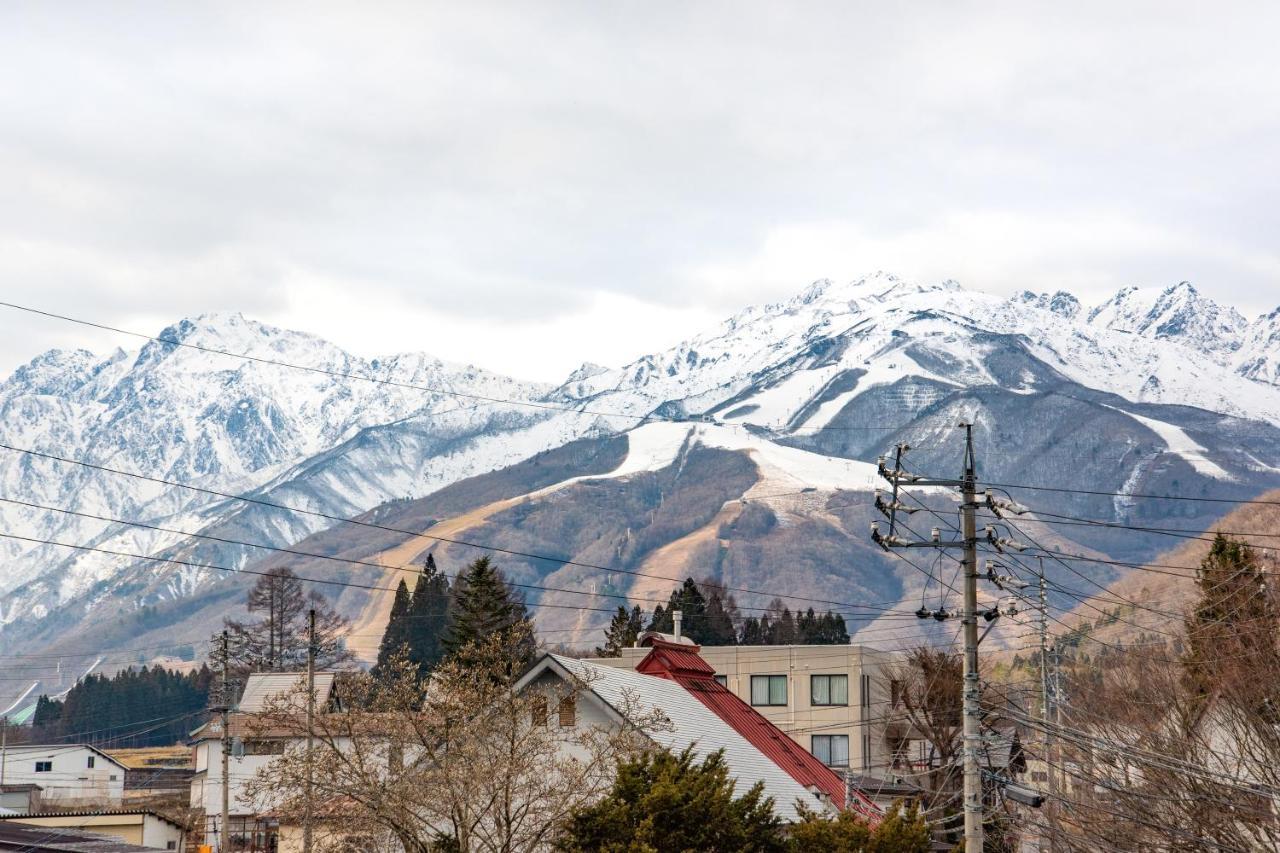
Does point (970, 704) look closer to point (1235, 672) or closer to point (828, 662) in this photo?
point (1235, 672)

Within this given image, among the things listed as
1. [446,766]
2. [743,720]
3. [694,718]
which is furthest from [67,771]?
[446,766]

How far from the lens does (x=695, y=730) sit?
51562 millimetres

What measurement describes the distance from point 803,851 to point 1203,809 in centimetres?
1059

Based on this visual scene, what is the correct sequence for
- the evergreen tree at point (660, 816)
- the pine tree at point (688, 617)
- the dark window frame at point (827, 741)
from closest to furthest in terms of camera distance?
the evergreen tree at point (660, 816)
the dark window frame at point (827, 741)
the pine tree at point (688, 617)

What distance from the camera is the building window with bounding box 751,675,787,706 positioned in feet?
338

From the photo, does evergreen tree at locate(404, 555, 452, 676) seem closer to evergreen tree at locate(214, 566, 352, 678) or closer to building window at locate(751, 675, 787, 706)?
evergreen tree at locate(214, 566, 352, 678)

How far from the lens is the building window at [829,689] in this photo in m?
102

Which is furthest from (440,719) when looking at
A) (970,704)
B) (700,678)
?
(700,678)

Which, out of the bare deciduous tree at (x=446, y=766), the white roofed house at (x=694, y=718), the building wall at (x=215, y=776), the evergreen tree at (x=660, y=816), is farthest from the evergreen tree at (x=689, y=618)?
the evergreen tree at (x=660, y=816)

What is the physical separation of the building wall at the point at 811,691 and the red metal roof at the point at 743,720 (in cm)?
3659

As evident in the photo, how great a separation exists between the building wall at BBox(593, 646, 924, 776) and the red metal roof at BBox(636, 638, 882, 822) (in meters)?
36.6

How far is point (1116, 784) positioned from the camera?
4334 centimetres

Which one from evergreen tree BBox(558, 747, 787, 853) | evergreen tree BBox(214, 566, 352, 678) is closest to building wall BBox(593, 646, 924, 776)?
evergreen tree BBox(214, 566, 352, 678)

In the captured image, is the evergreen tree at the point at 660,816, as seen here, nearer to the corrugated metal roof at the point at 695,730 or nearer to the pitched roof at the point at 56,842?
the corrugated metal roof at the point at 695,730
